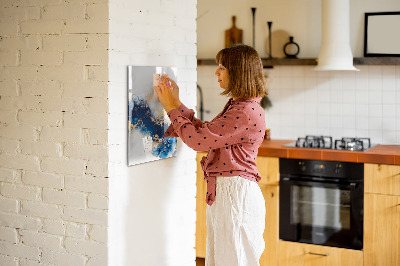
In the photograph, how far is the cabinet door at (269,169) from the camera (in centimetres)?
412

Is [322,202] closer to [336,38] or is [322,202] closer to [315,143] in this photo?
[315,143]

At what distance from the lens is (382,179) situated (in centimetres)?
379

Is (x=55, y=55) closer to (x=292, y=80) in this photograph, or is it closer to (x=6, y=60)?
(x=6, y=60)

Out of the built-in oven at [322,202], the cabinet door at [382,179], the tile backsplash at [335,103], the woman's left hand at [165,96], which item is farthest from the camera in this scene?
the tile backsplash at [335,103]

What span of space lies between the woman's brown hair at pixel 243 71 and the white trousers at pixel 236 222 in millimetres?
405

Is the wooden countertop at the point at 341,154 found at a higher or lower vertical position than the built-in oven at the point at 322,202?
higher

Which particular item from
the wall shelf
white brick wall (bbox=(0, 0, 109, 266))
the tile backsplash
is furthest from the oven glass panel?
white brick wall (bbox=(0, 0, 109, 266))

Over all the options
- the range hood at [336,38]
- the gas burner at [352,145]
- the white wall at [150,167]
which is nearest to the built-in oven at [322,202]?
the gas burner at [352,145]

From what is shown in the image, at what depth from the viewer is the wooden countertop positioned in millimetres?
3773

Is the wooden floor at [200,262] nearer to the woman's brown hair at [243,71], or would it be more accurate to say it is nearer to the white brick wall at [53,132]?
the white brick wall at [53,132]

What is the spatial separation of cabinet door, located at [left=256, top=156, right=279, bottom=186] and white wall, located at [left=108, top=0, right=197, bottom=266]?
3.72ft

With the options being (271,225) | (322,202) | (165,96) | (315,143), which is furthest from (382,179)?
(165,96)

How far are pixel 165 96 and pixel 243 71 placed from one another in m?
0.41

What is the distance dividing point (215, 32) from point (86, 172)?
9.06 feet
